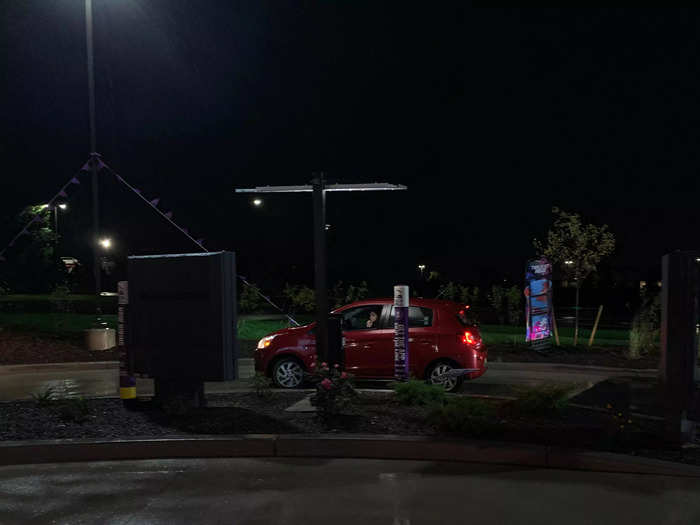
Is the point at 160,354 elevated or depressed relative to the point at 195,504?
elevated

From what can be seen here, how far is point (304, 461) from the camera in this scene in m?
6.93

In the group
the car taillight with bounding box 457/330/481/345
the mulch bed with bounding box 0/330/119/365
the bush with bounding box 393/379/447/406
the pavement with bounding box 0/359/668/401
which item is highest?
the car taillight with bounding box 457/330/481/345

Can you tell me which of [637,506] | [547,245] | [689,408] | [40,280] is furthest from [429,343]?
[40,280]

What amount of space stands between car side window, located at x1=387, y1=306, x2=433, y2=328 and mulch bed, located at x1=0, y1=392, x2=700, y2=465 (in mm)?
2529

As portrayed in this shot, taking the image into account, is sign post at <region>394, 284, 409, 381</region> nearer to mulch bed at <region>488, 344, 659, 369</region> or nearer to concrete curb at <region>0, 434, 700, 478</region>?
concrete curb at <region>0, 434, 700, 478</region>

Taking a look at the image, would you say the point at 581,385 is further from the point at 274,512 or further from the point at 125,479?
the point at 125,479

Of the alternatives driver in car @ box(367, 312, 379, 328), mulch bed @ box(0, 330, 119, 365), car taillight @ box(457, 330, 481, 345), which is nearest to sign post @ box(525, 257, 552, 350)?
car taillight @ box(457, 330, 481, 345)

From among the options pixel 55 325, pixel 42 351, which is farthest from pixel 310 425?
pixel 55 325

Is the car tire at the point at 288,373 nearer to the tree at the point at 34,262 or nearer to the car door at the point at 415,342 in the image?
the car door at the point at 415,342

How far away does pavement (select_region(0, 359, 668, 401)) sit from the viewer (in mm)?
12641

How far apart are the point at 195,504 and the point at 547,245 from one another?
56.0 feet

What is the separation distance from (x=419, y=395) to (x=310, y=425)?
1700 millimetres

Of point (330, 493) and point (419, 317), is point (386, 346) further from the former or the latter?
point (330, 493)

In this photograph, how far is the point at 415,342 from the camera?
1161 centimetres
